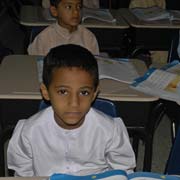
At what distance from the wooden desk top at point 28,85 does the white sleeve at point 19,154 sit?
36 centimetres

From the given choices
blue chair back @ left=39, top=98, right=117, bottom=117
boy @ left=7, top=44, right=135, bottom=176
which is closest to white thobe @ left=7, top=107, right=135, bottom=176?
boy @ left=7, top=44, right=135, bottom=176

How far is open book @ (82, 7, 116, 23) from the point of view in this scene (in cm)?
319

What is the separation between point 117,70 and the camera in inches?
89.4

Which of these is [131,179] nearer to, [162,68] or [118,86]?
[118,86]

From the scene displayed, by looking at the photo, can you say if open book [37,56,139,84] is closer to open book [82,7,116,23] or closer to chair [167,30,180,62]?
chair [167,30,180,62]

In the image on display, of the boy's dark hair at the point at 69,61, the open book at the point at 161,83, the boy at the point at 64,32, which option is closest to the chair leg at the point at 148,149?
the open book at the point at 161,83

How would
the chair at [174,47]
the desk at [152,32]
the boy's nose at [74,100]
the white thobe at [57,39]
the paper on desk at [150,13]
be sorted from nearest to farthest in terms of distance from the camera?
the boy's nose at [74,100] < the chair at [174,47] < the white thobe at [57,39] < the desk at [152,32] < the paper on desk at [150,13]

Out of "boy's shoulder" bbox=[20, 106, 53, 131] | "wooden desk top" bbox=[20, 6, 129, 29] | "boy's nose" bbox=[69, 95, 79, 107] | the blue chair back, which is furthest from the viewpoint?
"wooden desk top" bbox=[20, 6, 129, 29]

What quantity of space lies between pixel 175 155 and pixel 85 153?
1.18 ft

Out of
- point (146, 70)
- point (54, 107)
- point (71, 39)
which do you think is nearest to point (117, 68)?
point (146, 70)

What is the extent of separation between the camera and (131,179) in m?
1.11

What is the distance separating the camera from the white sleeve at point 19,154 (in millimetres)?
1615

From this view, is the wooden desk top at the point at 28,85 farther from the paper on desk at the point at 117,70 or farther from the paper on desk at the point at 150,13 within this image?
the paper on desk at the point at 150,13

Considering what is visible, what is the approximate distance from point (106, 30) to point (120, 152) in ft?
5.50
